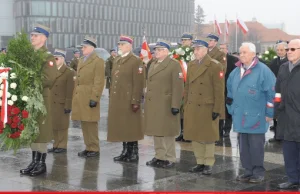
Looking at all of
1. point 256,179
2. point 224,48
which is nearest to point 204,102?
point 256,179

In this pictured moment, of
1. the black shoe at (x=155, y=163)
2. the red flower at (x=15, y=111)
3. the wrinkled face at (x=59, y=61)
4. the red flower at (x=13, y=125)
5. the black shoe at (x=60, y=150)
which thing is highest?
the wrinkled face at (x=59, y=61)

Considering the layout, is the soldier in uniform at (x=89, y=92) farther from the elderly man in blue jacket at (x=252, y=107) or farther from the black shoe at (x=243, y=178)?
the black shoe at (x=243, y=178)

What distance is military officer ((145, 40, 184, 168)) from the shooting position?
8695 mm

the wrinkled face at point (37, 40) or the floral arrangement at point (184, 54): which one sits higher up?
the wrinkled face at point (37, 40)

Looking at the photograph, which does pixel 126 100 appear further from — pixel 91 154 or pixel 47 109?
pixel 47 109

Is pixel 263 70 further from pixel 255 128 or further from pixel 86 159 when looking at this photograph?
pixel 86 159

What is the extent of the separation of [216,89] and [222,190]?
169cm

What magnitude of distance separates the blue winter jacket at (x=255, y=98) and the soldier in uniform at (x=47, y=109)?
2.81m

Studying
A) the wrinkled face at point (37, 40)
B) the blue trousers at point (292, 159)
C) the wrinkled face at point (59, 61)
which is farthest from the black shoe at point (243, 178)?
the wrinkled face at point (59, 61)

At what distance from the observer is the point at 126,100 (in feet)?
30.5

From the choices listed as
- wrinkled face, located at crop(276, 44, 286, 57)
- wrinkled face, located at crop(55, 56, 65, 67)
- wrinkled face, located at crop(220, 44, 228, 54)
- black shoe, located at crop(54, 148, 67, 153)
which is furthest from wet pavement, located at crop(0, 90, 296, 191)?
wrinkled face, located at crop(220, 44, 228, 54)

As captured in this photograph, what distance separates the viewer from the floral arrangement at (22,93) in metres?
6.89

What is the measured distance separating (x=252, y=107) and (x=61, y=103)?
421cm

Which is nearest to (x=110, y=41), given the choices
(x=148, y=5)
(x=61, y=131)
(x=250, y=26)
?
(x=148, y=5)
